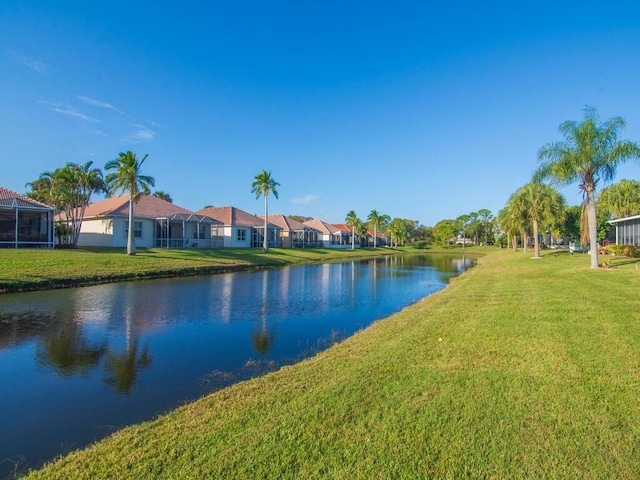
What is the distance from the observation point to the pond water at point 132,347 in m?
5.73

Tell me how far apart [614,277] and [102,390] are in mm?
19528

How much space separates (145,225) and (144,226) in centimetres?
17

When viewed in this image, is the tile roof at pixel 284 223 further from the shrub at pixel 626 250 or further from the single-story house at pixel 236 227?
the shrub at pixel 626 250

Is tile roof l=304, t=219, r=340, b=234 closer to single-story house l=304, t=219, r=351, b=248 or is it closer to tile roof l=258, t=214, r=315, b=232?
single-story house l=304, t=219, r=351, b=248

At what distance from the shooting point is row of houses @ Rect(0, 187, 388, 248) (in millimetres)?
30719

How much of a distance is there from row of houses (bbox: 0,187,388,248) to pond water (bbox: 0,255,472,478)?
17.2m

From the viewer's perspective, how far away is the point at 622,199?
52656 mm

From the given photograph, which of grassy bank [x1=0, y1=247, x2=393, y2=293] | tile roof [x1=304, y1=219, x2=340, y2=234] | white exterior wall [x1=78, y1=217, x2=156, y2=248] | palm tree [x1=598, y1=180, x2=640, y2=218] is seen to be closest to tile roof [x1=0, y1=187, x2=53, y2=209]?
grassy bank [x1=0, y1=247, x2=393, y2=293]

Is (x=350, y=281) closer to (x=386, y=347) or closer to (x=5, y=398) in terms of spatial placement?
(x=386, y=347)

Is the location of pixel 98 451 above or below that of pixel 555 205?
below

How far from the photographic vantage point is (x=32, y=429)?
17.9 feet

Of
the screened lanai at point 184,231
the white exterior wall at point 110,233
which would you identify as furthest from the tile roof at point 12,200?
the screened lanai at point 184,231

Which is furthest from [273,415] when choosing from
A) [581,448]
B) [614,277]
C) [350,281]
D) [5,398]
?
[350,281]

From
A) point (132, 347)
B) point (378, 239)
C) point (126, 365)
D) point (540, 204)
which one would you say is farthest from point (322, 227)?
point (126, 365)
